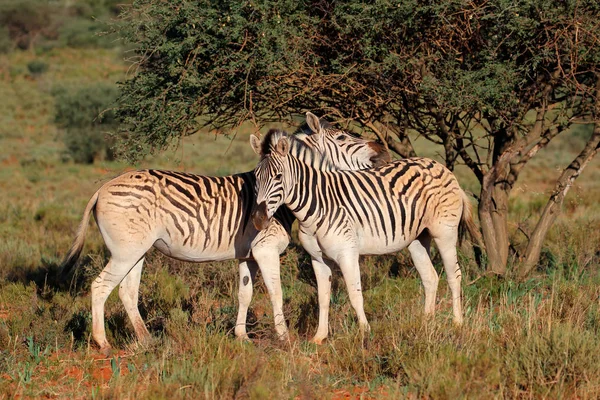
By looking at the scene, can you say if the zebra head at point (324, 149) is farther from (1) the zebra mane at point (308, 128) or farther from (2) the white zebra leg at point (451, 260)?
(2) the white zebra leg at point (451, 260)

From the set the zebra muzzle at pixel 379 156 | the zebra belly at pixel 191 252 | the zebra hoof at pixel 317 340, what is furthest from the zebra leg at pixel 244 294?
the zebra muzzle at pixel 379 156

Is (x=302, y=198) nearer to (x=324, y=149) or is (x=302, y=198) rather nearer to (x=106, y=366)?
(x=324, y=149)

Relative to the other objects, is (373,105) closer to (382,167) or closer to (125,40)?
(382,167)

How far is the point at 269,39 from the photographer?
7996 millimetres

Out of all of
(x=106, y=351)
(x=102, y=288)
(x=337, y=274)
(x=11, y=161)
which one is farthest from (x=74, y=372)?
(x=11, y=161)

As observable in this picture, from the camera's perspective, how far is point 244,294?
7.19m

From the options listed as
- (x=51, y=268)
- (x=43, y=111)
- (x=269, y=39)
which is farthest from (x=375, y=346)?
(x=43, y=111)

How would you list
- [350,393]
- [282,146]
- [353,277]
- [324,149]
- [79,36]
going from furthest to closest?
[79,36]
[324,149]
[353,277]
[282,146]
[350,393]

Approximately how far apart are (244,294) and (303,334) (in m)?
0.68

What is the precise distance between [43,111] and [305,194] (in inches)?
1312

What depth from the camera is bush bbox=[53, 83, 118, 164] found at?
2561cm

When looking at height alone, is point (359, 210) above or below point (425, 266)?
Answer: above

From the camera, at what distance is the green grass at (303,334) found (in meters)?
5.21

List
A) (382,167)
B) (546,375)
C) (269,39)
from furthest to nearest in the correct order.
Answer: (269,39) < (382,167) < (546,375)
